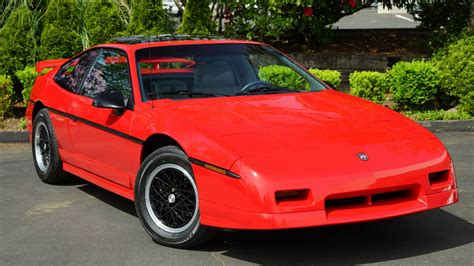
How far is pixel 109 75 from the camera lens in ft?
22.9

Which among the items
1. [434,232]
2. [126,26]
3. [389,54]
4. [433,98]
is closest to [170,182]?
[434,232]

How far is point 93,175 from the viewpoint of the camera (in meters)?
6.93

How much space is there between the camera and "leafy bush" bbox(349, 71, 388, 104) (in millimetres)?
11688

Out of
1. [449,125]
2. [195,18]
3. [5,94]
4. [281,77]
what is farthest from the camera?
[195,18]

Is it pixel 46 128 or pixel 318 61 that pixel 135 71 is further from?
pixel 318 61

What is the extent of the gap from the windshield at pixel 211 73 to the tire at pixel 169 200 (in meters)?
0.74

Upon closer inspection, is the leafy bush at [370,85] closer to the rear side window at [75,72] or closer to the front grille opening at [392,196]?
the rear side window at [75,72]

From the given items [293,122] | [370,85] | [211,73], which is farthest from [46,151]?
[370,85]

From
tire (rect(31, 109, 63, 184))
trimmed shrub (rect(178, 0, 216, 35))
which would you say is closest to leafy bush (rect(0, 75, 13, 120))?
trimmed shrub (rect(178, 0, 216, 35))

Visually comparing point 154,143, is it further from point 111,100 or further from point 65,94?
point 65,94

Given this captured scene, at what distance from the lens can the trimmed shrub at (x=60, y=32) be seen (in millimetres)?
12648

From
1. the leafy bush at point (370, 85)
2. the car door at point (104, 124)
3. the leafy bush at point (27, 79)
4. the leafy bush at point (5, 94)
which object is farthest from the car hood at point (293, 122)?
the leafy bush at point (27, 79)

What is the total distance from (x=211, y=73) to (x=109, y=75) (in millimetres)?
935

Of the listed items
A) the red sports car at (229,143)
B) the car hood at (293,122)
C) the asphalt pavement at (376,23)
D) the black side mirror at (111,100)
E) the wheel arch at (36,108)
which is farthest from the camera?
the asphalt pavement at (376,23)
